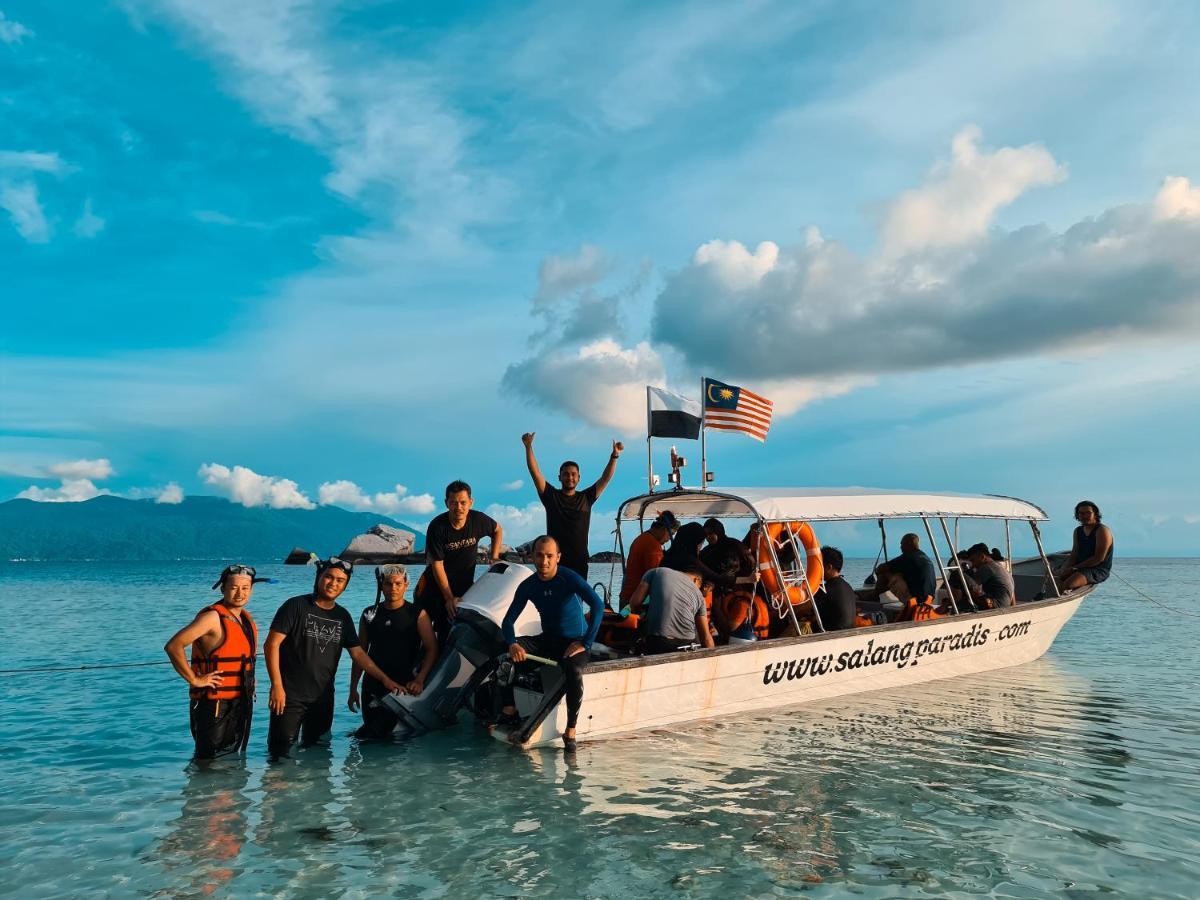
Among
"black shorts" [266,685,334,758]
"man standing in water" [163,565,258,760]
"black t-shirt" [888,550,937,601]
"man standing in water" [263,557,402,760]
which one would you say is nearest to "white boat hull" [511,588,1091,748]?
"black t-shirt" [888,550,937,601]

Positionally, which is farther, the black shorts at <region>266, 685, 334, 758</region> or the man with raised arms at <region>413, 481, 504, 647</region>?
the man with raised arms at <region>413, 481, 504, 647</region>

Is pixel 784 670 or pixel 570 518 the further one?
pixel 784 670

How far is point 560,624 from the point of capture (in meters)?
8.09

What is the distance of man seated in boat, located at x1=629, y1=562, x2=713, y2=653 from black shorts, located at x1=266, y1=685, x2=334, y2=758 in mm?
3380

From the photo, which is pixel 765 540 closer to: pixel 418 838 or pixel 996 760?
pixel 996 760

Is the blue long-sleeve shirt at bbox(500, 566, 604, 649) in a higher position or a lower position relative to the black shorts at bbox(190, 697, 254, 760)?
higher

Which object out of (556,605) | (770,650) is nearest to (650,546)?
(770,650)

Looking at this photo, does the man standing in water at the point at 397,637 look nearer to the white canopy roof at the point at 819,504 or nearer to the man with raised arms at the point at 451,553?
the man with raised arms at the point at 451,553

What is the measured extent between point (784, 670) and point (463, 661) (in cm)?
403

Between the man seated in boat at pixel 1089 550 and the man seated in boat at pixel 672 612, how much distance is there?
29.8 ft

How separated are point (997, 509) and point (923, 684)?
3.36m

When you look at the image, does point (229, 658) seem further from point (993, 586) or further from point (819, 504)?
point (993, 586)

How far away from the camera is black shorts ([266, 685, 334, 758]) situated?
25.2 feet

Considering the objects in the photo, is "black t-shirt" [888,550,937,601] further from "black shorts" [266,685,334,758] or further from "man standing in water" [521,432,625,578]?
"black shorts" [266,685,334,758]
